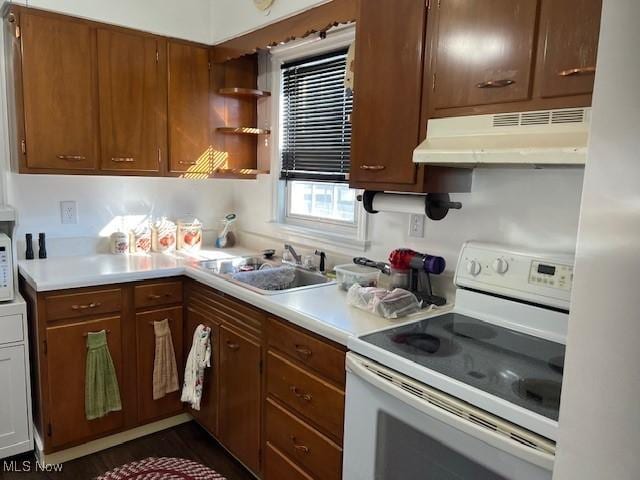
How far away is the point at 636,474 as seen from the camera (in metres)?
0.59

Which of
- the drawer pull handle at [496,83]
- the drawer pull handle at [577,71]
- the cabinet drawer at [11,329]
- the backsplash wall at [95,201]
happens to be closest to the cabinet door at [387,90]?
the drawer pull handle at [496,83]

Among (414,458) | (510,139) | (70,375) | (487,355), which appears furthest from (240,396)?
(510,139)

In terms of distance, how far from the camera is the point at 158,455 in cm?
238

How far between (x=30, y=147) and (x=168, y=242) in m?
0.90

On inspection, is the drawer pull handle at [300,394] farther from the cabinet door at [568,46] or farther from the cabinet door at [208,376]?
the cabinet door at [568,46]

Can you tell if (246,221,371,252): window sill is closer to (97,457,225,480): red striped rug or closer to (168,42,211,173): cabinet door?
(168,42,211,173): cabinet door

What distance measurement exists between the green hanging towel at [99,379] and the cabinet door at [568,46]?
215 centimetres

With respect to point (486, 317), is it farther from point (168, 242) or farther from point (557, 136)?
point (168, 242)

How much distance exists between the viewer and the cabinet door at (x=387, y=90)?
1.63m

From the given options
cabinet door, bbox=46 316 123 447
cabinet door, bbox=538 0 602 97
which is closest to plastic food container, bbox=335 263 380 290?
cabinet door, bbox=538 0 602 97

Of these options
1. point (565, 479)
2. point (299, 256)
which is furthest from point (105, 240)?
point (565, 479)

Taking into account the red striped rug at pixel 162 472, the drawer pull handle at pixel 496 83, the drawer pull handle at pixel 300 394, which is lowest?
the red striped rug at pixel 162 472

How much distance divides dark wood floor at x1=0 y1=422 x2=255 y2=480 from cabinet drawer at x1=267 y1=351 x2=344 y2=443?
0.67 metres

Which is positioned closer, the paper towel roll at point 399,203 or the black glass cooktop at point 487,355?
the black glass cooktop at point 487,355
